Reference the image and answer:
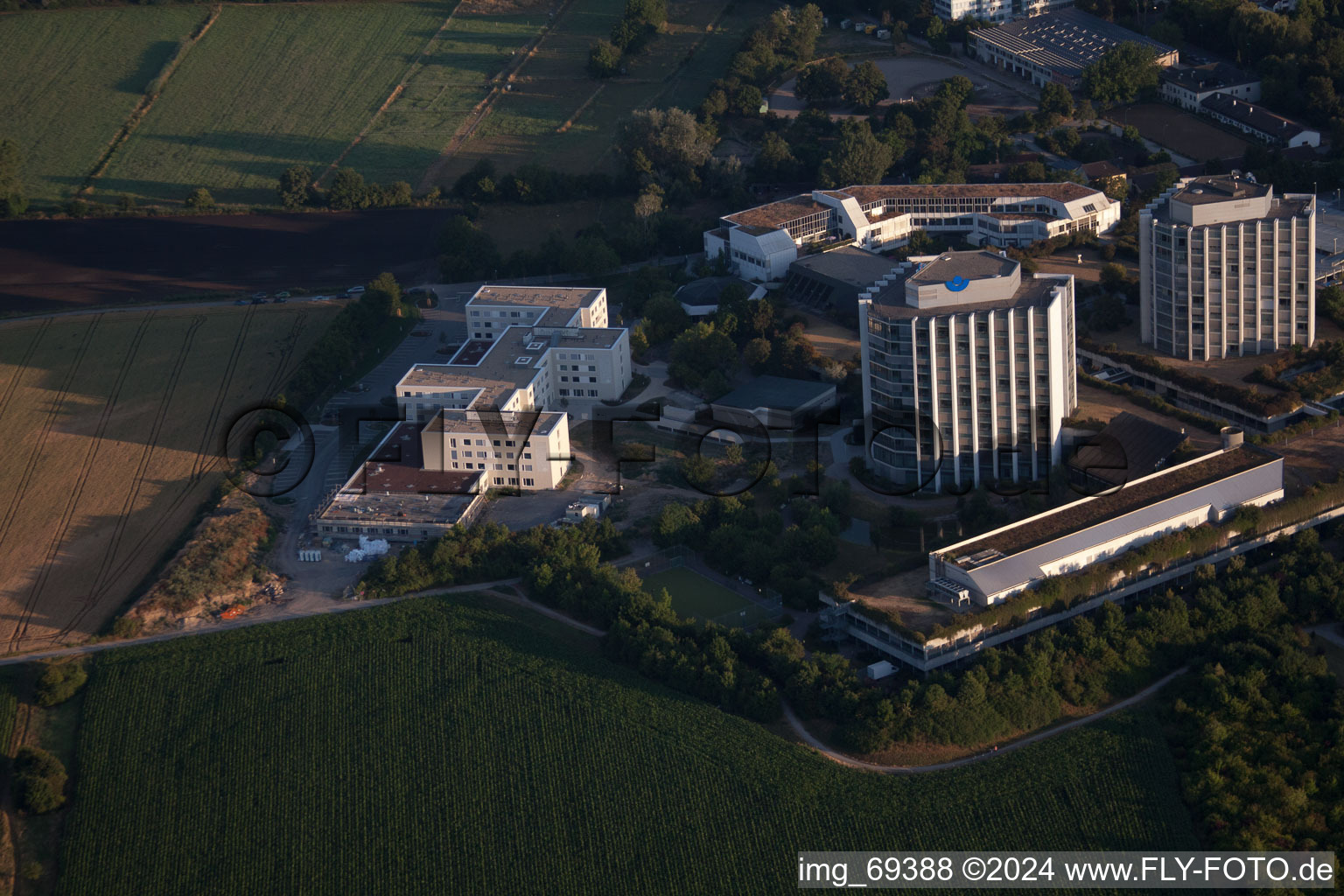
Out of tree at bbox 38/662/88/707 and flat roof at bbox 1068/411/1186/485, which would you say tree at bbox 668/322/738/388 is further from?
tree at bbox 38/662/88/707

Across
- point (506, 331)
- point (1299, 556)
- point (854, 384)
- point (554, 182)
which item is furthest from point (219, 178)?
point (1299, 556)

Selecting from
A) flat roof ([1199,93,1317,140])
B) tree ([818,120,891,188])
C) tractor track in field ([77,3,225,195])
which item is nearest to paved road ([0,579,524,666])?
tree ([818,120,891,188])

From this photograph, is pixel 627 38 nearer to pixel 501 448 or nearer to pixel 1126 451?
pixel 501 448

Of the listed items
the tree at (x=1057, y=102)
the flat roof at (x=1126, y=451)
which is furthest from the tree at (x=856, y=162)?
the flat roof at (x=1126, y=451)

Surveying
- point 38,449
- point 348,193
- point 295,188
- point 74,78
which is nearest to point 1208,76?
point 348,193

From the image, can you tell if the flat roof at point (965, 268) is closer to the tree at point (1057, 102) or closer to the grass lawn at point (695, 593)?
the grass lawn at point (695, 593)
